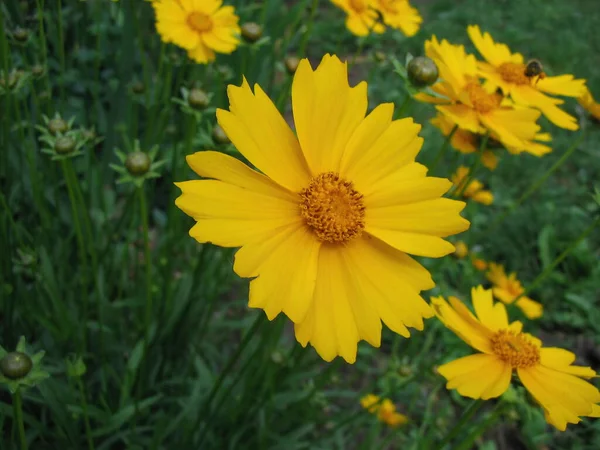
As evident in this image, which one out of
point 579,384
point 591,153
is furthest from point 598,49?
point 579,384

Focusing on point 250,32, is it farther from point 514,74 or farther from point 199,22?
point 514,74

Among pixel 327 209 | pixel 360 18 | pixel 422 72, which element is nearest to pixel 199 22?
pixel 360 18

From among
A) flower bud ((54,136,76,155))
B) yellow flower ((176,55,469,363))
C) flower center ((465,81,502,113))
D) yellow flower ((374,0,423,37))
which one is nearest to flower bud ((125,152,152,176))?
flower bud ((54,136,76,155))

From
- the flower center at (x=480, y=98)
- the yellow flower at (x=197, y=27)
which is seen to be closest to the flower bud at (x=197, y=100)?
the yellow flower at (x=197, y=27)

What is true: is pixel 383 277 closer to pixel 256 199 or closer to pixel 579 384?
pixel 256 199

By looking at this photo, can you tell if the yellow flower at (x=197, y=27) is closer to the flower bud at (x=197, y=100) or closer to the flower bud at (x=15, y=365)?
the flower bud at (x=197, y=100)
